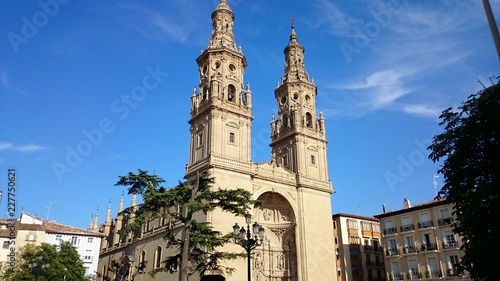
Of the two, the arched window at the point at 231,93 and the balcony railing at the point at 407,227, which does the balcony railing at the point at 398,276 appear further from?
the arched window at the point at 231,93

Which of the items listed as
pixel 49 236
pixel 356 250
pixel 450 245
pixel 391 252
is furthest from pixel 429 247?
pixel 49 236

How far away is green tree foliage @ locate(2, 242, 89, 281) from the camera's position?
33844mm

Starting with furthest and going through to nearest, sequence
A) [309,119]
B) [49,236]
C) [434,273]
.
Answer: [309,119]
[49,236]
[434,273]

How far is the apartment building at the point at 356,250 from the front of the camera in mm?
50969

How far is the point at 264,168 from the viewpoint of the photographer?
133 ft

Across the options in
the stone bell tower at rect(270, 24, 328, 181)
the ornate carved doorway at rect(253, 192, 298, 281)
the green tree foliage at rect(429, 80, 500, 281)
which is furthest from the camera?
the stone bell tower at rect(270, 24, 328, 181)

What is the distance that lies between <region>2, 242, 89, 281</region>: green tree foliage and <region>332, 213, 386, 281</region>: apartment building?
30099 millimetres

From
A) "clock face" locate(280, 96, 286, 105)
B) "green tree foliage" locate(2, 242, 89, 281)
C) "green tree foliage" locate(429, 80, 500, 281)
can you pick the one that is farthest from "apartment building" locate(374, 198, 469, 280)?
"green tree foliage" locate(2, 242, 89, 281)

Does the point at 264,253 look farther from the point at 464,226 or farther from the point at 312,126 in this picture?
the point at 464,226

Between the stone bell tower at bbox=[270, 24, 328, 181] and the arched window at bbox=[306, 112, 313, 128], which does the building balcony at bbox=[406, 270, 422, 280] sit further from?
the arched window at bbox=[306, 112, 313, 128]

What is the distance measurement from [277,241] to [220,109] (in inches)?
561

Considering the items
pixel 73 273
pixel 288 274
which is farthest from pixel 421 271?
pixel 73 273

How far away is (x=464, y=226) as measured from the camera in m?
15.8

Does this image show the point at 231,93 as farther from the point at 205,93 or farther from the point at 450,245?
the point at 450,245
